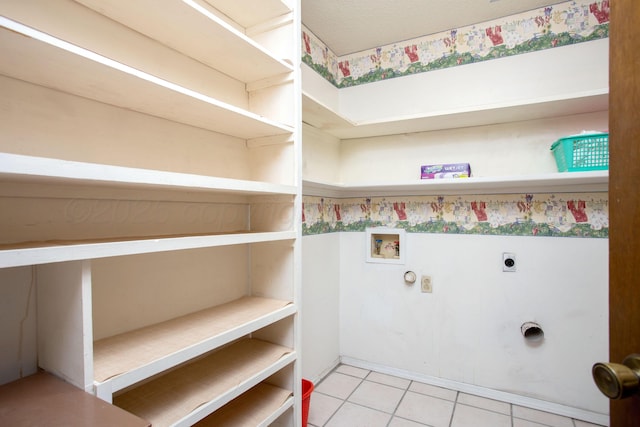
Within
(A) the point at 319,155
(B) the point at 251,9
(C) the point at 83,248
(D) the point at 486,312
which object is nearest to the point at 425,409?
(D) the point at 486,312

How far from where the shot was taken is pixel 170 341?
1059mm

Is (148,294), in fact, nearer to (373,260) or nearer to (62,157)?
(62,157)

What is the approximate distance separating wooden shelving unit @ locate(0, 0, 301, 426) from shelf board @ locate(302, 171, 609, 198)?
54cm

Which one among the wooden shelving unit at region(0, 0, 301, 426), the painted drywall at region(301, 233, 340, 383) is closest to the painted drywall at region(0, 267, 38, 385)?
the wooden shelving unit at region(0, 0, 301, 426)

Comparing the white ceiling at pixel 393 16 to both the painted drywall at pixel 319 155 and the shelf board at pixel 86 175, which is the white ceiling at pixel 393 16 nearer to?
the painted drywall at pixel 319 155

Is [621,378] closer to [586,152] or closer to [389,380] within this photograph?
[586,152]

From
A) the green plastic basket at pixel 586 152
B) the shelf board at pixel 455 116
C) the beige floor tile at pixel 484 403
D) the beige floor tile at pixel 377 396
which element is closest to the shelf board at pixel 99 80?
the shelf board at pixel 455 116

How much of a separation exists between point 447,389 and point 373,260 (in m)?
0.99

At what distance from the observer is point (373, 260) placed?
2.46 metres

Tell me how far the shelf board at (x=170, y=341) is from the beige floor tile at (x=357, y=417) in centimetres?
87

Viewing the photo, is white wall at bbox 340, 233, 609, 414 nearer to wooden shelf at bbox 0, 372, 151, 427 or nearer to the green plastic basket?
the green plastic basket

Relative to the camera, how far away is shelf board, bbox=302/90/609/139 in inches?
66.9

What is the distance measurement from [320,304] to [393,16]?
1970 mm

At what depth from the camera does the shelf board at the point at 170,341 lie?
856mm
